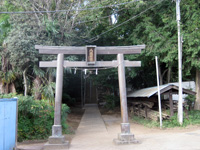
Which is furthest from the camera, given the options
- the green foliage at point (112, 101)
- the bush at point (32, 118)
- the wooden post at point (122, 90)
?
the green foliage at point (112, 101)

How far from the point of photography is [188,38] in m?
11.0

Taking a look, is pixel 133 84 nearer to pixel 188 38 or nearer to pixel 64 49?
pixel 188 38

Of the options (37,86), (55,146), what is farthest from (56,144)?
(37,86)

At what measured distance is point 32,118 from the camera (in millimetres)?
8930

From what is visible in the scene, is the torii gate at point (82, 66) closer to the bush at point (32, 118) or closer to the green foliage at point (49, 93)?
the bush at point (32, 118)

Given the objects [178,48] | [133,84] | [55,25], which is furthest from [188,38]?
[133,84]

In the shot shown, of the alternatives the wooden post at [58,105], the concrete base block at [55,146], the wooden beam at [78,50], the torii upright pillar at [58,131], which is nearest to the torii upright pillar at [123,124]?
the wooden beam at [78,50]

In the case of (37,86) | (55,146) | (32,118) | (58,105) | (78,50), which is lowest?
(55,146)

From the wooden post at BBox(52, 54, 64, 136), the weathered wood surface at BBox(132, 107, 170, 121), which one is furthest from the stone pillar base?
the weathered wood surface at BBox(132, 107, 170, 121)

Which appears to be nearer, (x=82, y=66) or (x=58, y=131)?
(x=58, y=131)

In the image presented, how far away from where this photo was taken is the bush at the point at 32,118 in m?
8.49

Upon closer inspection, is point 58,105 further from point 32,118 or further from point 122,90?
point 122,90

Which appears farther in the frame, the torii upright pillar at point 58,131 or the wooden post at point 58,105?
the wooden post at point 58,105

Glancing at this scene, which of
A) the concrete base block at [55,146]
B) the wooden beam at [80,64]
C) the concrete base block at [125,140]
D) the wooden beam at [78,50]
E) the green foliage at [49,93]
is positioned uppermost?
the wooden beam at [78,50]
